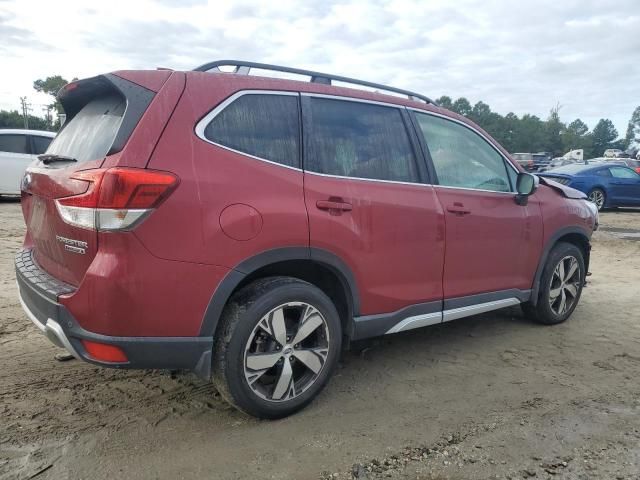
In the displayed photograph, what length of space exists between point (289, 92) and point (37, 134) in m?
10.7

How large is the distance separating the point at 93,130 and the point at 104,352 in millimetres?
1203

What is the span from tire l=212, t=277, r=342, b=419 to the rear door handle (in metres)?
0.44

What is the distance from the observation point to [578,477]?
98.5 inches

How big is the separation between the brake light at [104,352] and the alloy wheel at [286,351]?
24.2 inches

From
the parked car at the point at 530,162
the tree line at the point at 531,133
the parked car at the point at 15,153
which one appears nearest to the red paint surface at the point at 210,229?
the parked car at the point at 530,162

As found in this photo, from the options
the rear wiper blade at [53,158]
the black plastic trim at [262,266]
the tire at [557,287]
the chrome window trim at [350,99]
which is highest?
the chrome window trim at [350,99]

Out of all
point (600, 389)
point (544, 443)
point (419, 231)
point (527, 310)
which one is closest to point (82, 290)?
point (419, 231)

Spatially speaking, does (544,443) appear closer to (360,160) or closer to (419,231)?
(419,231)

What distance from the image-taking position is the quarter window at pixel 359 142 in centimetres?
312

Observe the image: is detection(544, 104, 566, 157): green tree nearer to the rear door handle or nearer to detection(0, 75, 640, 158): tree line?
detection(0, 75, 640, 158): tree line

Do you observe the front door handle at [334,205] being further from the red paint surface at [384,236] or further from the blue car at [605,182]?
the blue car at [605,182]

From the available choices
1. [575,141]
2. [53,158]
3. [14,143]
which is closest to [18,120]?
[14,143]

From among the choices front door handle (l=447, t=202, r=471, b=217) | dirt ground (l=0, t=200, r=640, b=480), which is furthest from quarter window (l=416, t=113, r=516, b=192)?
dirt ground (l=0, t=200, r=640, b=480)

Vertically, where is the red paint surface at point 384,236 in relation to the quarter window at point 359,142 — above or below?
below
